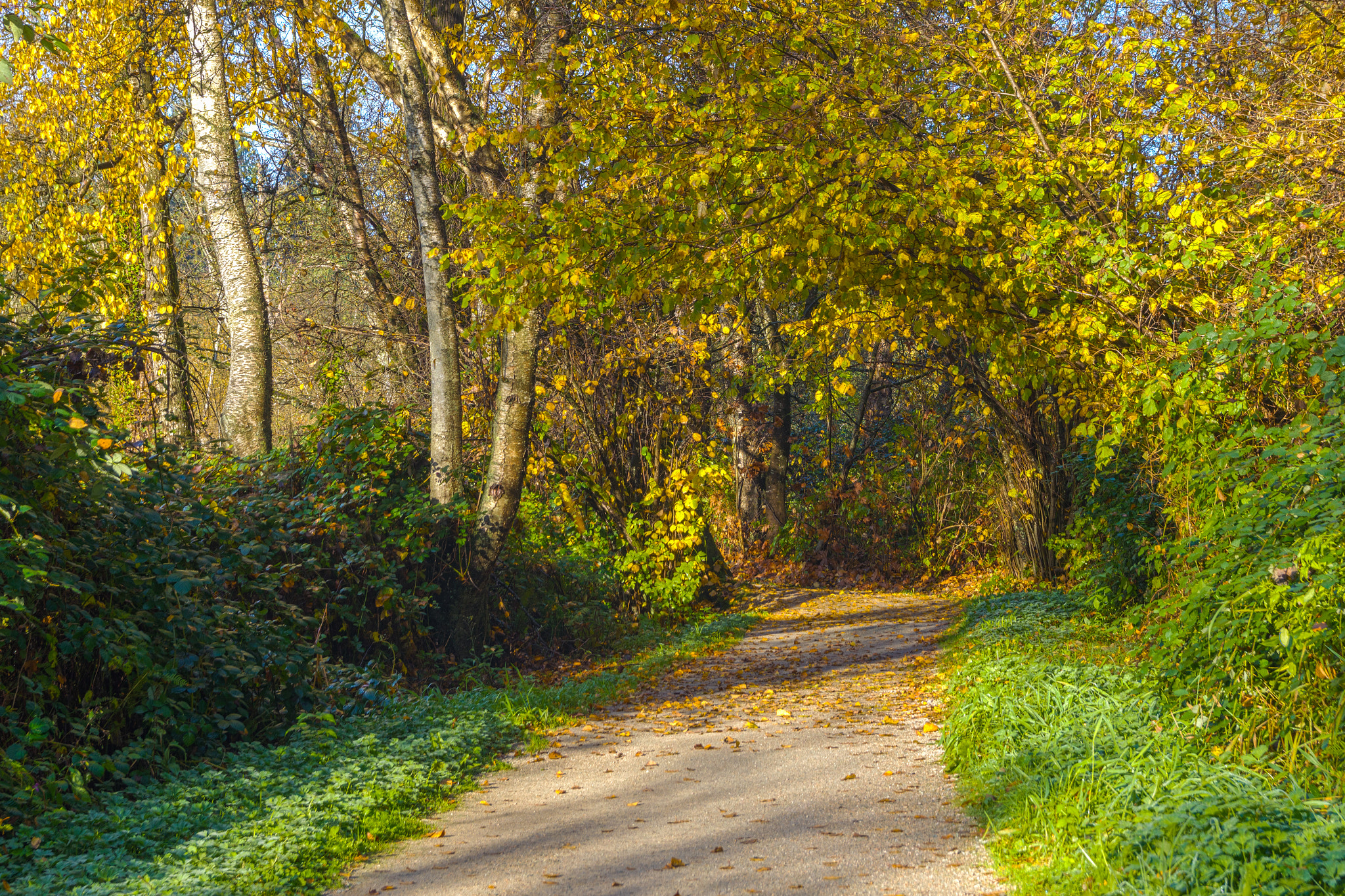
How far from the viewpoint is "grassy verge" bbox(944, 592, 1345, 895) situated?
3.52 meters

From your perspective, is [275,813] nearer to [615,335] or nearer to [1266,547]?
[1266,547]

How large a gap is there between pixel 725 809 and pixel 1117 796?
6.97 ft

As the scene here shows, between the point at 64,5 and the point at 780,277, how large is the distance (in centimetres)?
991

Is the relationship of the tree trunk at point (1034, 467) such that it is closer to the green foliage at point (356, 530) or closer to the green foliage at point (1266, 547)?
the green foliage at point (1266, 547)

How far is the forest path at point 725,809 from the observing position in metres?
4.46

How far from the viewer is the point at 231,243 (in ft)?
37.9

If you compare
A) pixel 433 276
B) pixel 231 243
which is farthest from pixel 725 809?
pixel 231 243

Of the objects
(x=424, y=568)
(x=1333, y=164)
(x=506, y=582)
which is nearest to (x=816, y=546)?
(x=506, y=582)

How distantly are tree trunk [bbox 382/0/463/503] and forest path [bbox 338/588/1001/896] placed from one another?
331 cm

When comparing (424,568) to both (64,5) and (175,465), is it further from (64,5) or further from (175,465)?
(64,5)

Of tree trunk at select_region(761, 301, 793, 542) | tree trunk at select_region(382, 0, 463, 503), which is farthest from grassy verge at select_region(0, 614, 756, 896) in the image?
tree trunk at select_region(761, 301, 793, 542)

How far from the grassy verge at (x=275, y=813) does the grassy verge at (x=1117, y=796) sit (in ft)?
10.0

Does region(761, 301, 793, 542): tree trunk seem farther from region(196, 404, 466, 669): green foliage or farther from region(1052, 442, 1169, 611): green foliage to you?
region(196, 404, 466, 669): green foliage

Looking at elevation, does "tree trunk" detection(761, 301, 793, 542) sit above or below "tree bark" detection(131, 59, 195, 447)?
below
